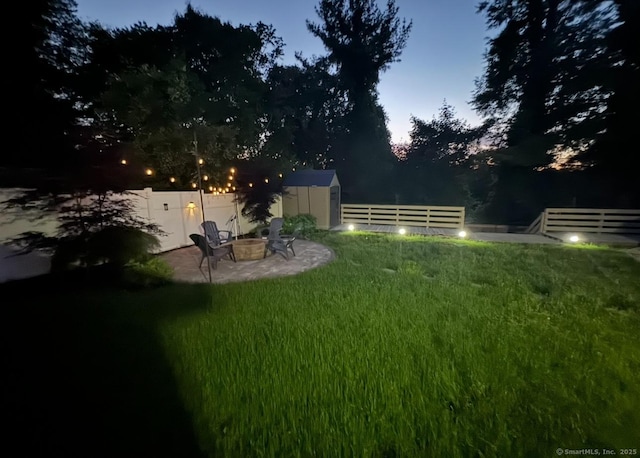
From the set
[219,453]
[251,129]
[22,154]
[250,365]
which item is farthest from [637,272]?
[251,129]

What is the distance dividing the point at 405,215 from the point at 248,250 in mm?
9813

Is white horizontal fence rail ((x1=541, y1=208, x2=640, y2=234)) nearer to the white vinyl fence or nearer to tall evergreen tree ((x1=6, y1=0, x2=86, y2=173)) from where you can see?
the white vinyl fence

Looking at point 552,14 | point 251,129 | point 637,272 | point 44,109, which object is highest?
point 552,14

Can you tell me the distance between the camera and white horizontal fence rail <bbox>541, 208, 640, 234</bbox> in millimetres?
11031

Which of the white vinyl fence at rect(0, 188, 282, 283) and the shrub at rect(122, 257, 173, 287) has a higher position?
the white vinyl fence at rect(0, 188, 282, 283)

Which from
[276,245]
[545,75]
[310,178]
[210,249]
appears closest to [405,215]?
[310,178]

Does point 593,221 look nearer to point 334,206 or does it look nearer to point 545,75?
point 545,75

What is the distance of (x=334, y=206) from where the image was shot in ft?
47.1

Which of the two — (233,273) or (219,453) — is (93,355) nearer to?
(219,453)

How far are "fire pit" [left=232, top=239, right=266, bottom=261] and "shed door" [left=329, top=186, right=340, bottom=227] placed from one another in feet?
23.2

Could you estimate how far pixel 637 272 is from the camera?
20.0ft

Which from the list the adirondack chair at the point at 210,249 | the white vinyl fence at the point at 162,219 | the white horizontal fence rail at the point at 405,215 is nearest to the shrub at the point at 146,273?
the adirondack chair at the point at 210,249

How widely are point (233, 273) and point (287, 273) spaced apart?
120 centimetres

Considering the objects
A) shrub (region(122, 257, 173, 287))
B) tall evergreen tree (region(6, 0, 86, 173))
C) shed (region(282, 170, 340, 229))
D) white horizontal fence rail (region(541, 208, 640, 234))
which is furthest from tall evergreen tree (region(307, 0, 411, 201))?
shrub (region(122, 257, 173, 287))
